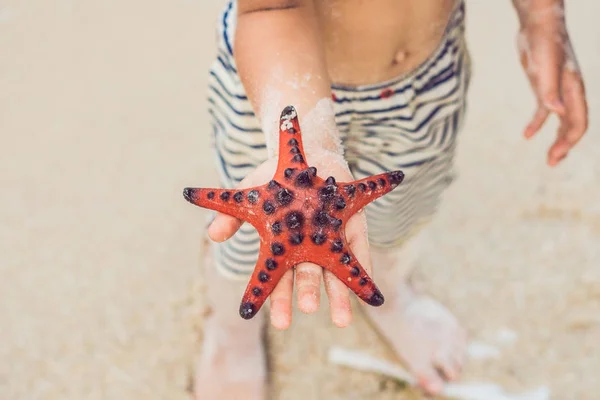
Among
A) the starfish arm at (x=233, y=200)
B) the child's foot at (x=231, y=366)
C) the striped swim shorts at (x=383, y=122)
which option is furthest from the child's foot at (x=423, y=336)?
the starfish arm at (x=233, y=200)

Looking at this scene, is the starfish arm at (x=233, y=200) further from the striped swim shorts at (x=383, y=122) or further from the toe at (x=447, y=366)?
the toe at (x=447, y=366)

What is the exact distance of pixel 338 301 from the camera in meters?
0.92

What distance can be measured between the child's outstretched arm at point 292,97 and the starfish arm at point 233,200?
25mm

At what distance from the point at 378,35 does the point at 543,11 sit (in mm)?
463

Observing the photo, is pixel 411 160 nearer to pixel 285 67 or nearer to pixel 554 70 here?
pixel 554 70

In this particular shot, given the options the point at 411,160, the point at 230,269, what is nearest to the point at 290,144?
the point at 411,160

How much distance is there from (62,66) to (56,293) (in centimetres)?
142

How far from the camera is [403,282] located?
85.0 inches

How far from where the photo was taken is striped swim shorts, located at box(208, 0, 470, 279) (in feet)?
4.54

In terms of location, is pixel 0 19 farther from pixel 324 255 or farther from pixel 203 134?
pixel 324 255

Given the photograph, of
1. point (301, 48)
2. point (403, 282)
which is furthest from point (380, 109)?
point (403, 282)

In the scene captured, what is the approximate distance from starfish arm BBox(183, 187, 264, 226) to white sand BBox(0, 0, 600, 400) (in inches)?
47.8

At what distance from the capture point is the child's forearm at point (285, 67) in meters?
1.07

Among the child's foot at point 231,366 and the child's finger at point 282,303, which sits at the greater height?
the child's finger at point 282,303
